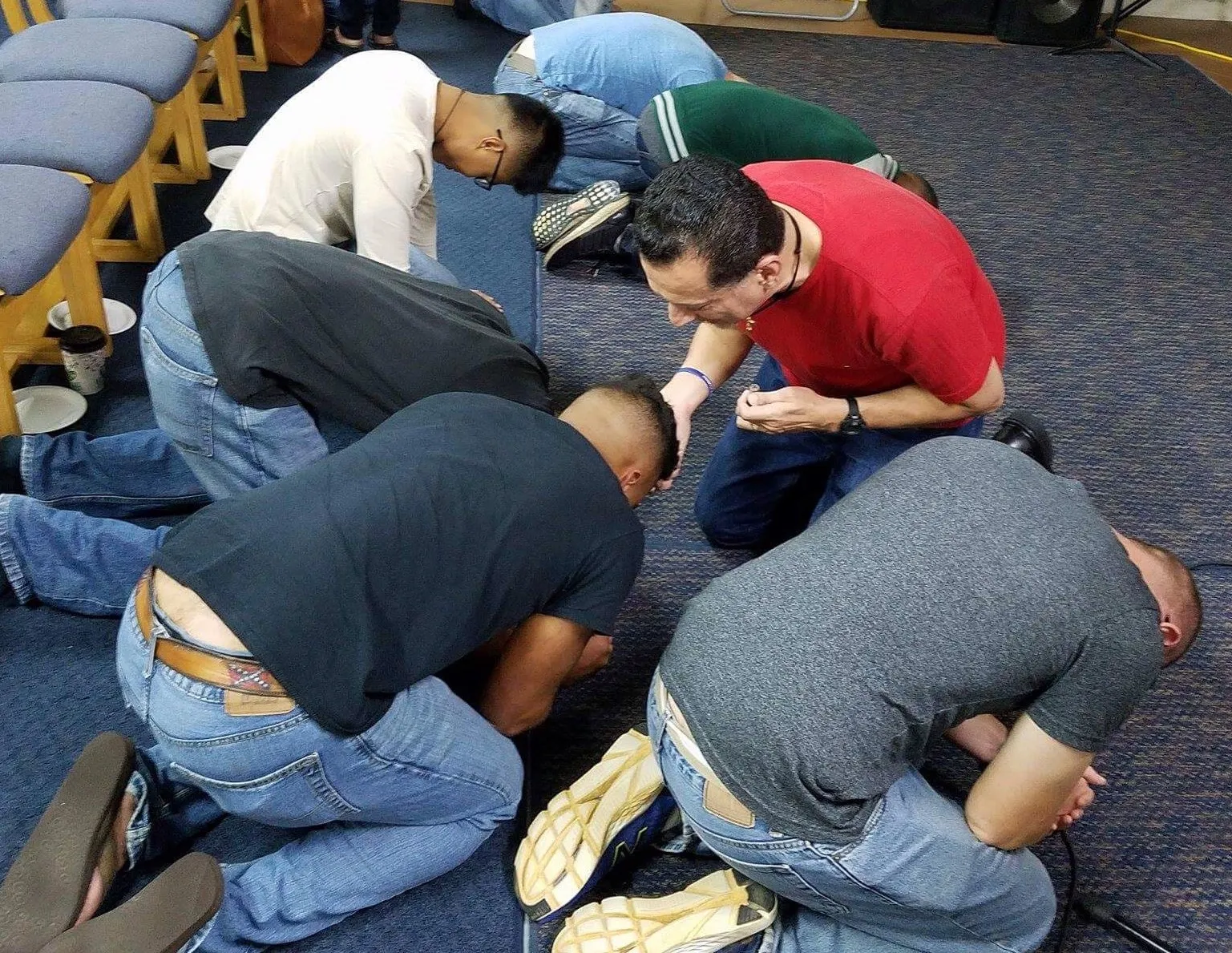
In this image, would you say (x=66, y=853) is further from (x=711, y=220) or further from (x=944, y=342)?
(x=944, y=342)

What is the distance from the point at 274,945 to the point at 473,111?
61.8 inches

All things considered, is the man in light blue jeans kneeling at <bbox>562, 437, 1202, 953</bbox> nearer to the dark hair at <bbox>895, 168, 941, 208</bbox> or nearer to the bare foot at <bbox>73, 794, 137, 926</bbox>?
the bare foot at <bbox>73, 794, 137, 926</bbox>

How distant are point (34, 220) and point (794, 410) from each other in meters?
1.38

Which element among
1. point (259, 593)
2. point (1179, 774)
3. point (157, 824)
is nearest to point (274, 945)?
point (157, 824)

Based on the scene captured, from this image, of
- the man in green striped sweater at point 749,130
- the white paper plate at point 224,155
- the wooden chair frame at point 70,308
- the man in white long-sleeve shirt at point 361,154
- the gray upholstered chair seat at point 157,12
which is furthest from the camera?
the white paper plate at point 224,155

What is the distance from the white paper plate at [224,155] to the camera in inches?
128

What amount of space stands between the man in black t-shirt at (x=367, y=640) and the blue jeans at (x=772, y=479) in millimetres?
586

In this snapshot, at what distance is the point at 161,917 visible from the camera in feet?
3.88

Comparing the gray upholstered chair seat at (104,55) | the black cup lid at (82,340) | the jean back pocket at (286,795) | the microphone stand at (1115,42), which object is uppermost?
the gray upholstered chair seat at (104,55)

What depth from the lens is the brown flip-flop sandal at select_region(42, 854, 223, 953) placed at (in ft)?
3.75

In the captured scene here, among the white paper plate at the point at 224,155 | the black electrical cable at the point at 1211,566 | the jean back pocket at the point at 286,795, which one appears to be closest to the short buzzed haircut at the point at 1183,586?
the black electrical cable at the point at 1211,566

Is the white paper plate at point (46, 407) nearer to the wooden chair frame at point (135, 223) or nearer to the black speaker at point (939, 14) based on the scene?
the wooden chair frame at point (135, 223)

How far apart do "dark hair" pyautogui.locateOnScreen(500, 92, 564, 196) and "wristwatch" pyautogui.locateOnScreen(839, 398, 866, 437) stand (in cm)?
92

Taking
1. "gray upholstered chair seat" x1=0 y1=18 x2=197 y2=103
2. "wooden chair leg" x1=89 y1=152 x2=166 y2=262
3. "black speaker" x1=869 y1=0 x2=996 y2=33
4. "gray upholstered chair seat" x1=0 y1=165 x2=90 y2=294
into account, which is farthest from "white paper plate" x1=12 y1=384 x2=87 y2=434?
"black speaker" x1=869 y1=0 x2=996 y2=33
